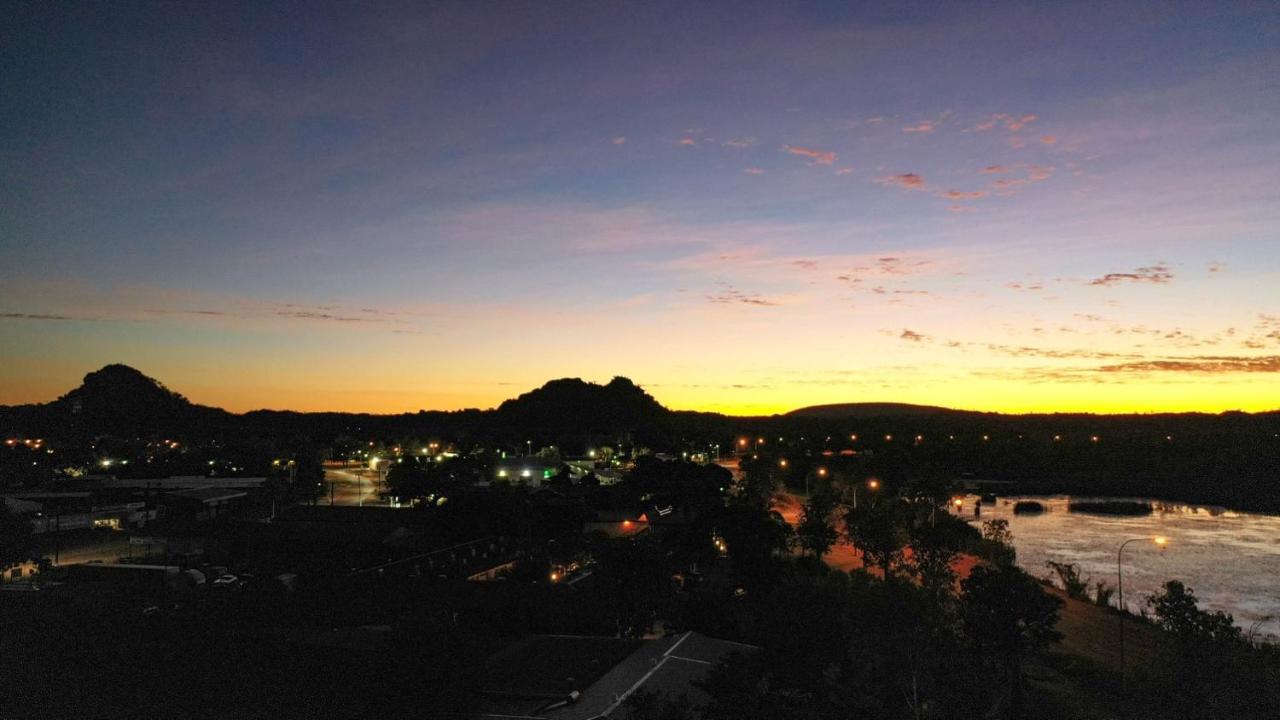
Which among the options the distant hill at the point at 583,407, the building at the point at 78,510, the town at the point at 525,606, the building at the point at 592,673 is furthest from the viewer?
the distant hill at the point at 583,407

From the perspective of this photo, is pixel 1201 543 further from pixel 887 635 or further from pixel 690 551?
pixel 887 635

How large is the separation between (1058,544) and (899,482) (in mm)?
18700

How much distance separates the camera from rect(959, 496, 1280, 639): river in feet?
108

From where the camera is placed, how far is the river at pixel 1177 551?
108 ft

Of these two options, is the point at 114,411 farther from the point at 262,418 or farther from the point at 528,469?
the point at 528,469

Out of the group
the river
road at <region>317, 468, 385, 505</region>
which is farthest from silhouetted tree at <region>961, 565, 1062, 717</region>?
road at <region>317, 468, 385, 505</region>

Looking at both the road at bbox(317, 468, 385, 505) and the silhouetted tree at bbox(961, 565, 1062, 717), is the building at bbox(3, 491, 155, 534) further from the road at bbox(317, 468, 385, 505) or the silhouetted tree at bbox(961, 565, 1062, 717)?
the silhouetted tree at bbox(961, 565, 1062, 717)

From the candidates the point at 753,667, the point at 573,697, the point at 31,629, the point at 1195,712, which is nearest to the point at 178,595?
the point at 31,629

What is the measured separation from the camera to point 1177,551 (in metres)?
43.8

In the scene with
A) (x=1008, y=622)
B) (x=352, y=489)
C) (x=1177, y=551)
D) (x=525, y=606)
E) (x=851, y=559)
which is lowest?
(x=1177, y=551)

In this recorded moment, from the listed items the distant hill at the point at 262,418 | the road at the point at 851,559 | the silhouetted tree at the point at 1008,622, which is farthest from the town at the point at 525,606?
the distant hill at the point at 262,418

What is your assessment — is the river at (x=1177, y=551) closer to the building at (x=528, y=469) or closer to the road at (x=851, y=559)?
the road at (x=851, y=559)

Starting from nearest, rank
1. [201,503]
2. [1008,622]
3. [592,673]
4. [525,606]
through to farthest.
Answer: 1. [592,673]
2. [1008,622]
3. [525,606]
4. [201,503]

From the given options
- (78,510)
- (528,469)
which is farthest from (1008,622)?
(528,469)
